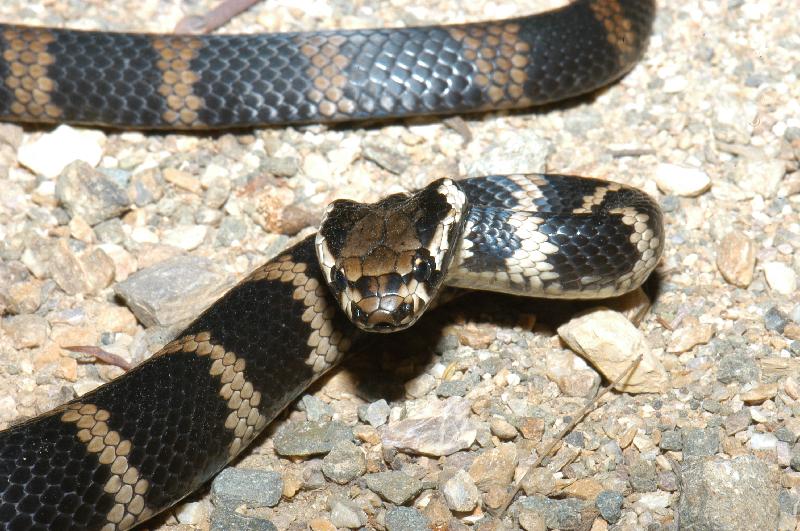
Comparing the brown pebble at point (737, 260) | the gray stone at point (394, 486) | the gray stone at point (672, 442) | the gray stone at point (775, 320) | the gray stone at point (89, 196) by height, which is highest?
the gray stone at point (89, 196)

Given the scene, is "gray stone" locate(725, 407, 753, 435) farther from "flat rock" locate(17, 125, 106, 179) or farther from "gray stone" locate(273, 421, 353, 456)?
"flat rock" locate(17, 125, 106, 179)

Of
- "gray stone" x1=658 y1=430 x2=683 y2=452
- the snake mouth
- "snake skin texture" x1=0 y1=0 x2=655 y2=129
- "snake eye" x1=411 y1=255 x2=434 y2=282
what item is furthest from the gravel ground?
"snake eye" x1=411 y1=255 x2=434 y2=282

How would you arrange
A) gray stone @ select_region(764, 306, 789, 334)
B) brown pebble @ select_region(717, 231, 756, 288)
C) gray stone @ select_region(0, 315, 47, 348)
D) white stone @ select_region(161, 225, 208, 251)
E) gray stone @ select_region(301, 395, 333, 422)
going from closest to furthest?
1. gray stone @ select_region(301, 395, 333, 422)
2. gray stone @ select_region(764, 306, 789, 334)
3. gray stone @ select_region(0, 315, 47, 348)
4. brown pebble @ select_region(717, 231, 756, 288)
5. white stone @ select_region(161, 225, 208, 251)

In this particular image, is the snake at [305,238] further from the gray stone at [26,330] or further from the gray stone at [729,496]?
the gray stone at [729,496]

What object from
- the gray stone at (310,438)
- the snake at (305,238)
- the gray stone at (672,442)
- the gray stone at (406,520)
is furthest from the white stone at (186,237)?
the gray stone at (672,442)

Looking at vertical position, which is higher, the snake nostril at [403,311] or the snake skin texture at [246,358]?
the snake nostril at [403,311]

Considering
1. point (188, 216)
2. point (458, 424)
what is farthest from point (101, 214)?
point (458, 424)

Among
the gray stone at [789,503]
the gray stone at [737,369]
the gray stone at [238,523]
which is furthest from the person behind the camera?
the gray stone at [737,369]
